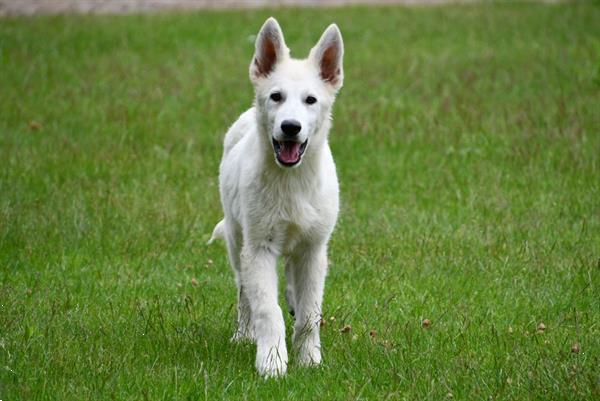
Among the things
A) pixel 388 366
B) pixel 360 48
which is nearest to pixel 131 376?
pixel 388 366

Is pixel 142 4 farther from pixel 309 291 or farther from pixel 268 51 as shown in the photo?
pixel 309 291

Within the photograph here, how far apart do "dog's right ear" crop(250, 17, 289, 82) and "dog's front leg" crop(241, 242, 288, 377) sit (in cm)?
103

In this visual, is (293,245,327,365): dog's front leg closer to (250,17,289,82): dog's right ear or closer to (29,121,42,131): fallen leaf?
(250,17,289,82): dog's right ear

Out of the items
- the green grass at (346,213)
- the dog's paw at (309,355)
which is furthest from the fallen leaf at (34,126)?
the dog's paw at (309,355)

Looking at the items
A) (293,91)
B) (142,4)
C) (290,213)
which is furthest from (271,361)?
(142,4)

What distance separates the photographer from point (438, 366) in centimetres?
598

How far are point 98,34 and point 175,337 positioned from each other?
447 inches

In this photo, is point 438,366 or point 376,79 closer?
point 438,366

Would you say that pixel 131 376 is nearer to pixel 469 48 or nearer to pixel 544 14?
pixel 469 48

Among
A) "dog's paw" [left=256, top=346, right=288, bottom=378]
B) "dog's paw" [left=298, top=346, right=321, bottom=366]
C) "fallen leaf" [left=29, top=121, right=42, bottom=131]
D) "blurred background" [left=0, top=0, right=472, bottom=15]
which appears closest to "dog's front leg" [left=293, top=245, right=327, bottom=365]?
"dog's paw" [left=298, top=346, right=321, bottom=366]

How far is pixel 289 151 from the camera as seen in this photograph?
6113mm

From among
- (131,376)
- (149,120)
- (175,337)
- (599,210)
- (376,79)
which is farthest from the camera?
(376,79)

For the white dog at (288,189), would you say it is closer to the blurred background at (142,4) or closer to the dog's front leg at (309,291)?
the dog's front leg at (309,291)

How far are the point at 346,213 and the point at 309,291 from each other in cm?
316
